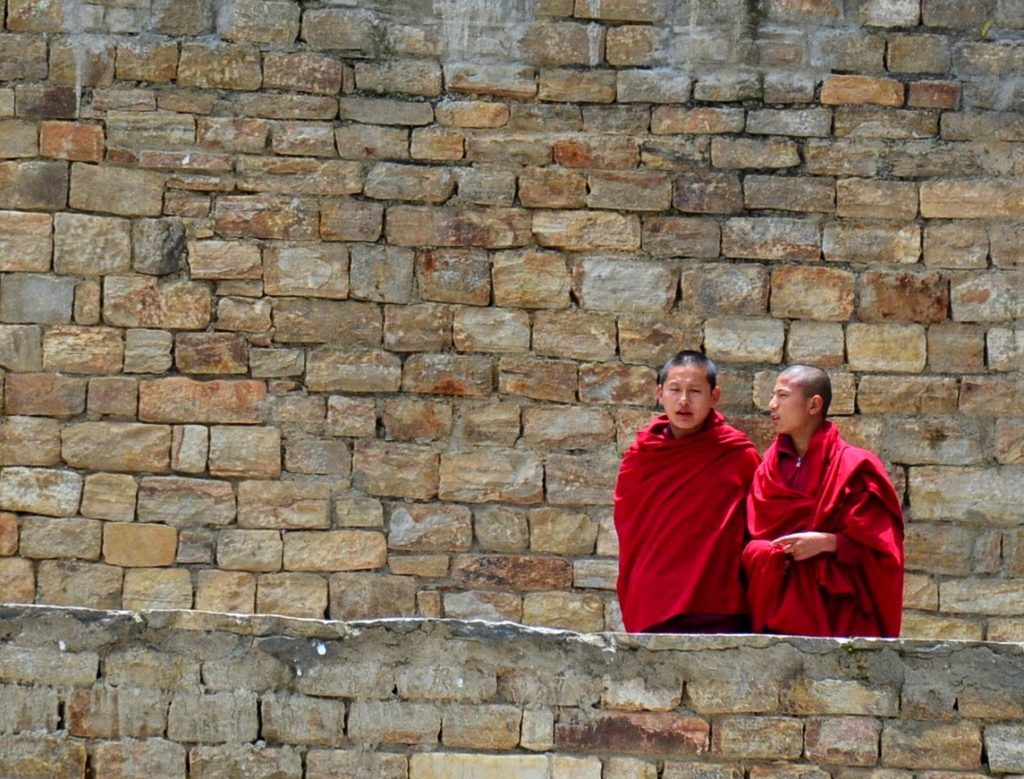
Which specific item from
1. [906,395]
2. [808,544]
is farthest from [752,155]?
[808,544]

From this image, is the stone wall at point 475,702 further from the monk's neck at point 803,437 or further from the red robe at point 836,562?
the monk's neck at point 803,437

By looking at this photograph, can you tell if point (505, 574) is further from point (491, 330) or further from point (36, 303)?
point (36, 303)

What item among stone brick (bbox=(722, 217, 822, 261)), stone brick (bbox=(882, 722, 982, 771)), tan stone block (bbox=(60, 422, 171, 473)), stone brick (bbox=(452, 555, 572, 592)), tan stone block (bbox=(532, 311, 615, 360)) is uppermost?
stone brick (bbox=(722, 217, 822, 261))

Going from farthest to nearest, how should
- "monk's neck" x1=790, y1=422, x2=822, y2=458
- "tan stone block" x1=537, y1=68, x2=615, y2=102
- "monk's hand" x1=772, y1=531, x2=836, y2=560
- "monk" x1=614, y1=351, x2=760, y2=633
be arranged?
"tan stone block" x1=537, y1=68, x2=615, y2=102, "monk's neck" x1=790, y1=422, x2=822, y2=458, "monk" x1=614, y1=351, x2=760, y2=633, "monk's hand" x1=772, y1=531, x2=836, y2=560

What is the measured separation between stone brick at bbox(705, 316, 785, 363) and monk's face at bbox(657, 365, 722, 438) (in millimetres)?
1227

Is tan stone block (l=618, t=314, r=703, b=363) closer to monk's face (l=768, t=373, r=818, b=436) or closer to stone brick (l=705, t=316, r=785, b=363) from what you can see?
stone brick (l=705, t=316, r=785, b=363)

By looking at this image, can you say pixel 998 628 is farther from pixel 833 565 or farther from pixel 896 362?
pixel 833 565

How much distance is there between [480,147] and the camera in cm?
738

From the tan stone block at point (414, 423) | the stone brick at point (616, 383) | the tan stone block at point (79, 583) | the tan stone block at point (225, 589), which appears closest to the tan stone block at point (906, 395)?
the stone brick at point (616, 383)

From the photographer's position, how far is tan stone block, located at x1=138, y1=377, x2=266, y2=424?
720 centimetres

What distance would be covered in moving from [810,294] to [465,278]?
1392mm

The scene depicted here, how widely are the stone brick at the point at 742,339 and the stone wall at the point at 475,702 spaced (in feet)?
8.48

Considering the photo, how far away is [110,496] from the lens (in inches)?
282

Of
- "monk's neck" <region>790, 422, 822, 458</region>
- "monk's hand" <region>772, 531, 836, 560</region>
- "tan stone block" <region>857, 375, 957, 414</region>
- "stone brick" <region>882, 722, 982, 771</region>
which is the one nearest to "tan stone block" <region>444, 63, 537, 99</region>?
"tan stone block" <region>857, 375, 957, 414</region>
